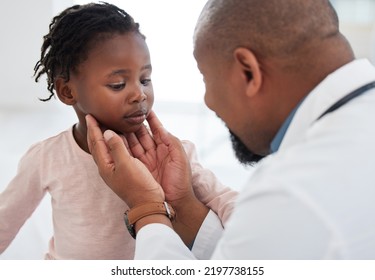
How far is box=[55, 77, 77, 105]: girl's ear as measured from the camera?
112 cm

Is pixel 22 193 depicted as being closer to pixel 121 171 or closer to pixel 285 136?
pixel 121 171

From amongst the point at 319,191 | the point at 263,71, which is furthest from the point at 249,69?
the point at 319,191

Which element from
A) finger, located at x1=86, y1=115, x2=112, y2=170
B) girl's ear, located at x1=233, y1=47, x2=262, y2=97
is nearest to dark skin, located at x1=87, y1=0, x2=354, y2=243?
girl's ear, located at x1=233, y1=47, x2=262, y2=97

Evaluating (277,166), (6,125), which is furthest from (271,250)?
(6,125)

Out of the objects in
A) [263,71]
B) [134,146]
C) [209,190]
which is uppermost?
[263,71]

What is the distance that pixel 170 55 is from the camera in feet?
8.27

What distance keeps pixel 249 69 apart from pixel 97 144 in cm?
39

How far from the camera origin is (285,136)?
778 millimetres

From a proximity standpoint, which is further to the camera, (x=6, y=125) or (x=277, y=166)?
(x=6, y=125)

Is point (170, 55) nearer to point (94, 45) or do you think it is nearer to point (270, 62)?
point (94, 45)

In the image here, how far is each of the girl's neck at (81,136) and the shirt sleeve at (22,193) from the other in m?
0.09

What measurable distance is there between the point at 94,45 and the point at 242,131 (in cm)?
38

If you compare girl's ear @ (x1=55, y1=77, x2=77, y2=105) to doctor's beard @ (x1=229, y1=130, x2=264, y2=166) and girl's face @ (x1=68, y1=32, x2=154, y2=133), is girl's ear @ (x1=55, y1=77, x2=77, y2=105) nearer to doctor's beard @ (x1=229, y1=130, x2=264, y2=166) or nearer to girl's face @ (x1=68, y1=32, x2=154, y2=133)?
girl's face @ (x1=68, y1=32, x2=154, y2=133)
